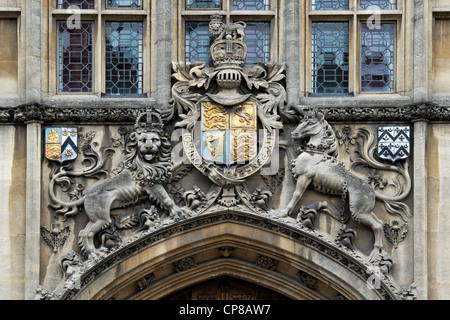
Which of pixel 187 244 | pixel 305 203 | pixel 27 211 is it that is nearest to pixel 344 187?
pixel 305 203

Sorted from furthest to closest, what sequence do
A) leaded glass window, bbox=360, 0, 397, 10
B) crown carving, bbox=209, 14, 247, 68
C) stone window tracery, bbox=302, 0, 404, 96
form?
leaded glass window, bbox=360, 0, 397, 10, stone window tracery, bbox=302, 0, 404, 96, crown carving, bbox=209, 14, 247, 68

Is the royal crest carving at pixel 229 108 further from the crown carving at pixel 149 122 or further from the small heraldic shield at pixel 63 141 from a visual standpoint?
the small heraldic shield at pixel 63 141

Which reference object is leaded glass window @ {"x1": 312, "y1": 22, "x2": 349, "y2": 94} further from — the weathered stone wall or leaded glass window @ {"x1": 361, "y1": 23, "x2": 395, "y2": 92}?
the weathered stone wall

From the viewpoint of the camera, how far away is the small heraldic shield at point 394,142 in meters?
27.2

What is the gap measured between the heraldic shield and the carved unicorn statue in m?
0.66

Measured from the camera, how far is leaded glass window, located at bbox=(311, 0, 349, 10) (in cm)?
2800

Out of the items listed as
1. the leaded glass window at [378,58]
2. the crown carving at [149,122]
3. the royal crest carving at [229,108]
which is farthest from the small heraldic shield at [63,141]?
the leaded glass window at [378,58]

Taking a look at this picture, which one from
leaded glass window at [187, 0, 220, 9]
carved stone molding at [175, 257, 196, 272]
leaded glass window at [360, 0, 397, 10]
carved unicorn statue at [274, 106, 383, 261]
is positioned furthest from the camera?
leaded glass window at [187, 0, 220, 9]

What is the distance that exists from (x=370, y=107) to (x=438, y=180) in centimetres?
153

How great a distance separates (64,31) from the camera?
27984 millimetres

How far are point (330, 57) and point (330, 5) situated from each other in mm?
841

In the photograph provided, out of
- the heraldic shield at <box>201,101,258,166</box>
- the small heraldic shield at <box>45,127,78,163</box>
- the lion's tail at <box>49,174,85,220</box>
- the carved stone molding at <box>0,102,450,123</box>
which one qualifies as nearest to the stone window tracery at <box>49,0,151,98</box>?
the carved stone molding at <box>0,102,450,123</box>

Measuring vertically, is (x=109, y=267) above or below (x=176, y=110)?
below
